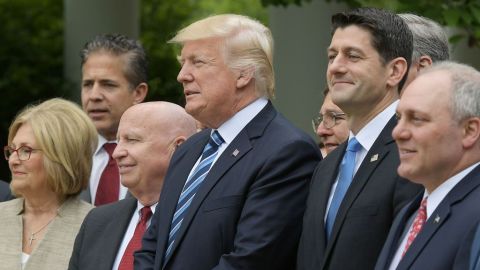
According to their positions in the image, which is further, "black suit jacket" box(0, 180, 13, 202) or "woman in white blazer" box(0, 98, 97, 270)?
"black suit jacket" box(0, 180, 13, 202)

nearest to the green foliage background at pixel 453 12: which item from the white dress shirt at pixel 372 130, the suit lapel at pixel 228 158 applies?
the suit lapel at pixel 228 158

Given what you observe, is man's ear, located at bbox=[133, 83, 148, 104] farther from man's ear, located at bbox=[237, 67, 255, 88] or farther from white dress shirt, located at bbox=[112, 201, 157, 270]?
man's ear, located at bbox=[237, 67, 255, 88]

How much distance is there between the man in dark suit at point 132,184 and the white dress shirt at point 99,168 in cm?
128

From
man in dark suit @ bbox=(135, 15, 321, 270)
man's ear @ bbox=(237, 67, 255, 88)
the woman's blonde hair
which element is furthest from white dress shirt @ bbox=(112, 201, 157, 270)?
man's ear @ bbox=(237, 67, 255, 88)

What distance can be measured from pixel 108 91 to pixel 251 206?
3.30m

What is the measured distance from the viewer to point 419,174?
594cm

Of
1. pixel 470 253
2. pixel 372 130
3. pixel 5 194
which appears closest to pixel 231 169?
pixel 372 130

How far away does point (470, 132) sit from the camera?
19.3ft

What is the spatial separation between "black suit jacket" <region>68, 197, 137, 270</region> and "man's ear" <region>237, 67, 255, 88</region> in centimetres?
125

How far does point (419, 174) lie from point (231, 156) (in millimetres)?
1422

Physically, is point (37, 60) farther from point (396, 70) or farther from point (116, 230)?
point (396, 70)

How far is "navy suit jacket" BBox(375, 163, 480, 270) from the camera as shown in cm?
575

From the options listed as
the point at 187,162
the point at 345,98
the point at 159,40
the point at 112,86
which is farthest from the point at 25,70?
the point at 345,98

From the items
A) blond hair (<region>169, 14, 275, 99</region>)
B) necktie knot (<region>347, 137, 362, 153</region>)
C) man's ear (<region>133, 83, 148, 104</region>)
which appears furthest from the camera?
man's ear (<region>133, 83, 148, 104</region>)
